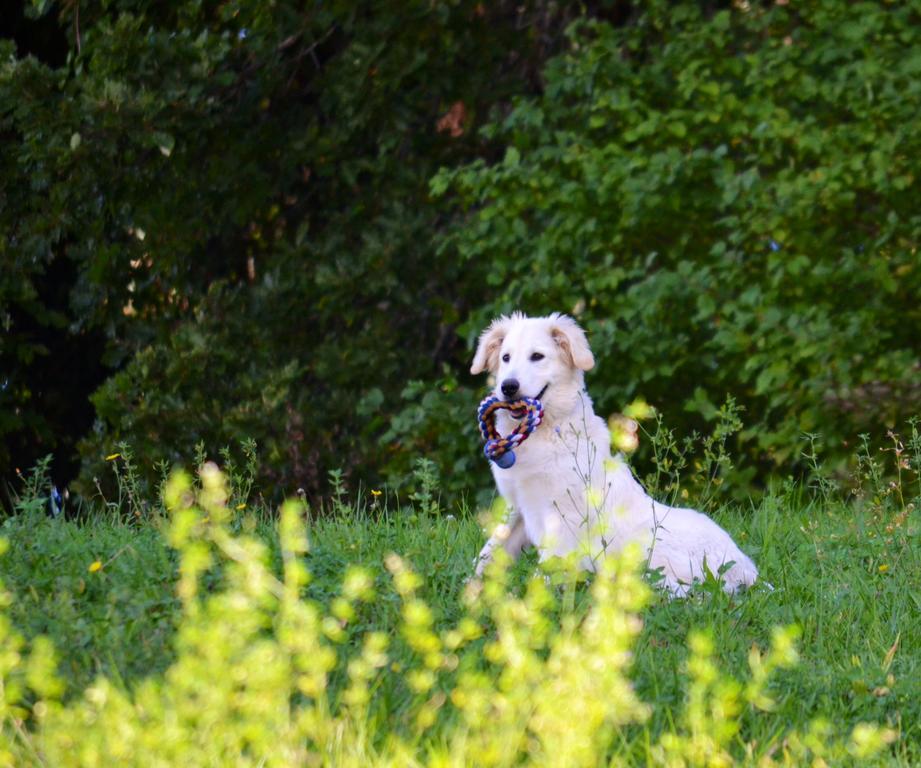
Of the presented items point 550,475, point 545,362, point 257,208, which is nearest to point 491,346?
point 545,362

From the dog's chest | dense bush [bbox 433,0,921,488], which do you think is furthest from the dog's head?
dense bush [bbox 433,0,921,488]

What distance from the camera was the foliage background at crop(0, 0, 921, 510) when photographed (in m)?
9.09

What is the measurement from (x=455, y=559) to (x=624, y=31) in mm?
5810

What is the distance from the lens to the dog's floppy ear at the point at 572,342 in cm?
648

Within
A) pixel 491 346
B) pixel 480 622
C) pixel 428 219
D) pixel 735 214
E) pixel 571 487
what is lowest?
pixel 480 622

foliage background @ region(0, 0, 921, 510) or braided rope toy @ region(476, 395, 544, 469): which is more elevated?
foliage background @ region(0, 0, 921, 510)

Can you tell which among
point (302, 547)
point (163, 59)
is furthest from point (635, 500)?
point (163, 59)

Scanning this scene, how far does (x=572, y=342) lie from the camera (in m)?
6.52

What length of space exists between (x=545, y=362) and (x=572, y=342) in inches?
6.4

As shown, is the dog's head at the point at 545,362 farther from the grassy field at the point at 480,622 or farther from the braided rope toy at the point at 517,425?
the grassy field at the point at 480,622

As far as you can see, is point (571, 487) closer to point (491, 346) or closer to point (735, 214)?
point (491, 346)

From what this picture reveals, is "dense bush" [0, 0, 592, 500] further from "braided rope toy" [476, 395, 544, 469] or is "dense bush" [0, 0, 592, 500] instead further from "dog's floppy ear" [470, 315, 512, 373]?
"braided rope toy" [476, 395, 544, 469]

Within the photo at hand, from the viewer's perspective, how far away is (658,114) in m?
9.76

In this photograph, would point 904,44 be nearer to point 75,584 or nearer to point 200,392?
point 200,392
